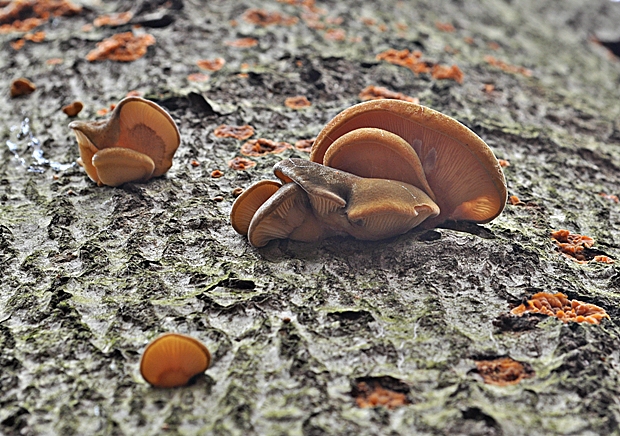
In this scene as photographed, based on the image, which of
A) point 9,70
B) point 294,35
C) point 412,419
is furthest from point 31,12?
point 412,419

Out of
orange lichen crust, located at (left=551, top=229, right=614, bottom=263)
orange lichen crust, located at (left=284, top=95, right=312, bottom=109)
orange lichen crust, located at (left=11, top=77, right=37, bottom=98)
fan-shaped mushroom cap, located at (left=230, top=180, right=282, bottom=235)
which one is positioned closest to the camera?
fan-shaped mushroom cap, located at (left=230, top=180, right=282, bottom=235)

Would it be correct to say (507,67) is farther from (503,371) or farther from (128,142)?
(503,371)

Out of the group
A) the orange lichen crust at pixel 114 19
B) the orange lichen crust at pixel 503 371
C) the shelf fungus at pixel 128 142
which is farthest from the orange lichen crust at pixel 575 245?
the orange lichen crust at pixel 114 19

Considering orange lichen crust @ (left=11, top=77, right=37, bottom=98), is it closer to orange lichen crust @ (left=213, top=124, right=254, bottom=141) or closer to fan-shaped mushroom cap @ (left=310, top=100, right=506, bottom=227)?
orange lichen crust @ (left=213, top=124, right=254, bottom=141)

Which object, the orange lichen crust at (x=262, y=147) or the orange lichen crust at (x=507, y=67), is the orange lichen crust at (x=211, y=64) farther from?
the orange lichen crust at (x=507, y=67)

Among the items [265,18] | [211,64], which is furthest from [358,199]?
[265,18]

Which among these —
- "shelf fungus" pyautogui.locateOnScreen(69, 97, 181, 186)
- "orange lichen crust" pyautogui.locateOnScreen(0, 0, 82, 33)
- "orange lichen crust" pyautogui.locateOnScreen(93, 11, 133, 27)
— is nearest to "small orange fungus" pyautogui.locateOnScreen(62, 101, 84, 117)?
"shelf fungus" pyautogui.locateOnScreen(69, 97, 181, 186)
